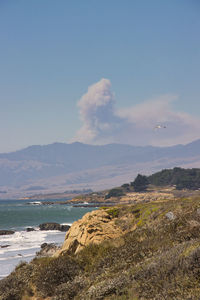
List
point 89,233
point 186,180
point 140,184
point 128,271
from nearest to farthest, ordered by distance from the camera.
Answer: point 128,271 → point 89,233 → point 186,180 → point 140,184

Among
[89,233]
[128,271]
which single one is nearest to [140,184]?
[89,233]

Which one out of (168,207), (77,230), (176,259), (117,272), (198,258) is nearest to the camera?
(198,258)

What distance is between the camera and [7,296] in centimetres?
1427

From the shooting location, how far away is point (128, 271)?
11.3 meters

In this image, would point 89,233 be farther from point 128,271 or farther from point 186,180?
point 186,180

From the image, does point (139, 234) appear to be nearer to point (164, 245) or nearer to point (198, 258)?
point (164, 245)

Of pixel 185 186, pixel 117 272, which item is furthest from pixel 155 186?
pixel 117 272

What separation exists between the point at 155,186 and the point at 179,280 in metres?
191

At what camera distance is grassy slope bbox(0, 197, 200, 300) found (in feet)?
29.4

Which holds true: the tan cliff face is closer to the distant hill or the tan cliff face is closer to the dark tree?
the distant hill

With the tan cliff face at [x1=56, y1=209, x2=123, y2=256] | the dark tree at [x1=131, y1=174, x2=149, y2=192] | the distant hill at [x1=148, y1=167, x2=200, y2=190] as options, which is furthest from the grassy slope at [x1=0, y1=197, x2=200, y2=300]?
the dark tree at [x1=131, y1=174, x2=149, y2=192]

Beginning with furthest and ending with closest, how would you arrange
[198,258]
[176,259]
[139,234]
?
1. [139,234]
2. [176,259]
3. [198,258]

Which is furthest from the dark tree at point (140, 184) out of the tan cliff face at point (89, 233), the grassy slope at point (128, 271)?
the grassy slope at point (128, 271)

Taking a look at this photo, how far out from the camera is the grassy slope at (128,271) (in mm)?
→ 8961
